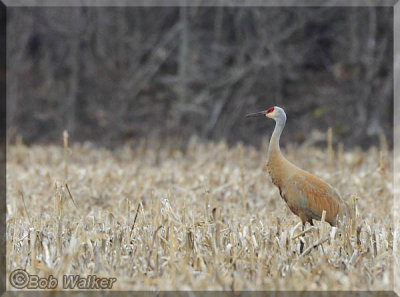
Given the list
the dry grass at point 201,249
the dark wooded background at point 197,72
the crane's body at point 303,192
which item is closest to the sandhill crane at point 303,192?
the crane's body at point 303,192

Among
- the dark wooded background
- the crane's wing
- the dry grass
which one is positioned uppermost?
the dark wooded background

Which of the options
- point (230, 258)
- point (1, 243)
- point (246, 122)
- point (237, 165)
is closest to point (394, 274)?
point (230, 258)

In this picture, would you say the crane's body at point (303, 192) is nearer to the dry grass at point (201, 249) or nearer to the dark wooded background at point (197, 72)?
the dry grass at point (201, 249)

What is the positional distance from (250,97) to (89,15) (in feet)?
14.8

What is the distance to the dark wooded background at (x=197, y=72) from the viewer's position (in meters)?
15.5

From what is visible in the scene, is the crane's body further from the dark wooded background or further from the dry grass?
the dark wooded background

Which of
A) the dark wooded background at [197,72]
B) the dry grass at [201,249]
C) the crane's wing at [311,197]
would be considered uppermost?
the dark wooded background at [197,72]

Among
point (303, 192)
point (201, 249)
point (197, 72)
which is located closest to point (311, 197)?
point (303, 192)

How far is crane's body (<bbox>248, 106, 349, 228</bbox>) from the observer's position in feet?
17.4

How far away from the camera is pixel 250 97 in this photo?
1611 centimetres

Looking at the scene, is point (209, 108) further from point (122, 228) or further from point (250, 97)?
point (122, 228)

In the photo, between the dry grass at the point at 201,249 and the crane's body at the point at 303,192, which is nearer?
the dry grass at the point at 201,249

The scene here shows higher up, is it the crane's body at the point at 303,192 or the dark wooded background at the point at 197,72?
the dark wooded background at the point at 197,72

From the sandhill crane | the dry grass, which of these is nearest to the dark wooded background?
the dry grass
